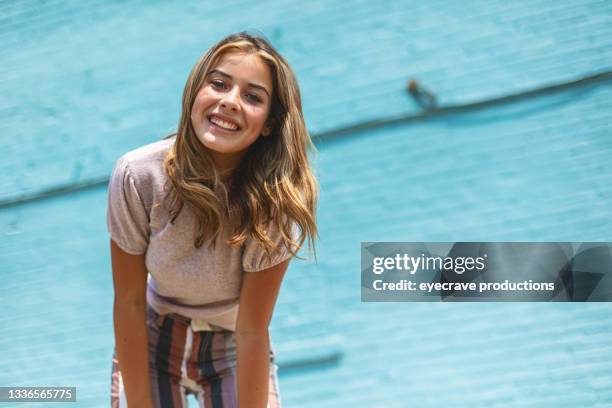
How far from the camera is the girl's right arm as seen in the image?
1.95m

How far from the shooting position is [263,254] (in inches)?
75.9

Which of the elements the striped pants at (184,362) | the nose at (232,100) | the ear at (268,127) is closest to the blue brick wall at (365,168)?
the striped pants at (184,362)

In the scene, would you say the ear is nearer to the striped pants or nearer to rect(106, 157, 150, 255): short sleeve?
rect(106, 157, 150, 255): short sleeve

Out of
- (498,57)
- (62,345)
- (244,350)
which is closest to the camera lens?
(244,350)

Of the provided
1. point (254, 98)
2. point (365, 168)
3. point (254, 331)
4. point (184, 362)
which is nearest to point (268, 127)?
point (254, 98)

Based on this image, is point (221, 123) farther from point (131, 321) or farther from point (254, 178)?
point (131, 321)

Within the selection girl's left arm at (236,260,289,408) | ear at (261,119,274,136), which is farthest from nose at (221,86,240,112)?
girl's left arm at (236,260,289,408)

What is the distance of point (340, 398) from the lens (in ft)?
9.59

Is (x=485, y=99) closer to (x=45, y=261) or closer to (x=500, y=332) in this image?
(x=500, y=332)

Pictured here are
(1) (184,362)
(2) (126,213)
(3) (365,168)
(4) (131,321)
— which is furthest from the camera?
(3) (365,168)

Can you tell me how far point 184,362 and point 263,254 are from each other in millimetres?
405

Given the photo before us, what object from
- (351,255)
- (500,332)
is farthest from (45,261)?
(500,332)

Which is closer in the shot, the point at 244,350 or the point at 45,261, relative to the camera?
the point at 244,350

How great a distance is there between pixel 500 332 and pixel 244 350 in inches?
47.0
